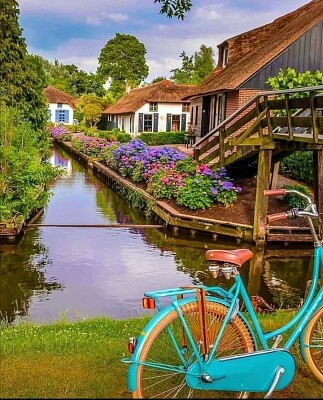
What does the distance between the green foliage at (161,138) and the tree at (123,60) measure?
1560 inches

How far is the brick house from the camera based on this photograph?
19656 millimetres

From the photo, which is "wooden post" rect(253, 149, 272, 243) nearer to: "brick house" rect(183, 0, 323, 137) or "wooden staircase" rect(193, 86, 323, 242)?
"wooden staircase" rect(193, 86, 323, 242)

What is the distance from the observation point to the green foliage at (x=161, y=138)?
36169 millimetres

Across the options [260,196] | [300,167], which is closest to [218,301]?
[260,196]

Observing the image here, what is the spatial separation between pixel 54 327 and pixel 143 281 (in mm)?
3612

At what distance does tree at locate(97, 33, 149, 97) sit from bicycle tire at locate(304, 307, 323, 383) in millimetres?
73600

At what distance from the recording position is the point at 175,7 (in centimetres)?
562

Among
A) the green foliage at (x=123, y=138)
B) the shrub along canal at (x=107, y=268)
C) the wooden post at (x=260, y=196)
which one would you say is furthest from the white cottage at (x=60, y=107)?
the wooden post at (x=260, y=196)

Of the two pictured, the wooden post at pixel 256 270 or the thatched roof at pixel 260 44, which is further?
the thatched roof at pixel 260 44

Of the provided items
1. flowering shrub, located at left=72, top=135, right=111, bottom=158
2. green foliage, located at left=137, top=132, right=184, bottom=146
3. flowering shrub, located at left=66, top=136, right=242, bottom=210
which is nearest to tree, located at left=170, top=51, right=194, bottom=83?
green foliage, located at left=137, top=132, right=184, bottom=146

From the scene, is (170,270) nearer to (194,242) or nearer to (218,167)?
(194,242)

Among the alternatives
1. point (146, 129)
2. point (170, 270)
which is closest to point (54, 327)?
point (170, 270)

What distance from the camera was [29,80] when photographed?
24.4 meters

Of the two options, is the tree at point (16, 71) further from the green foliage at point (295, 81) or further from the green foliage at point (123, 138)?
the green foliage at point (295, 81)
